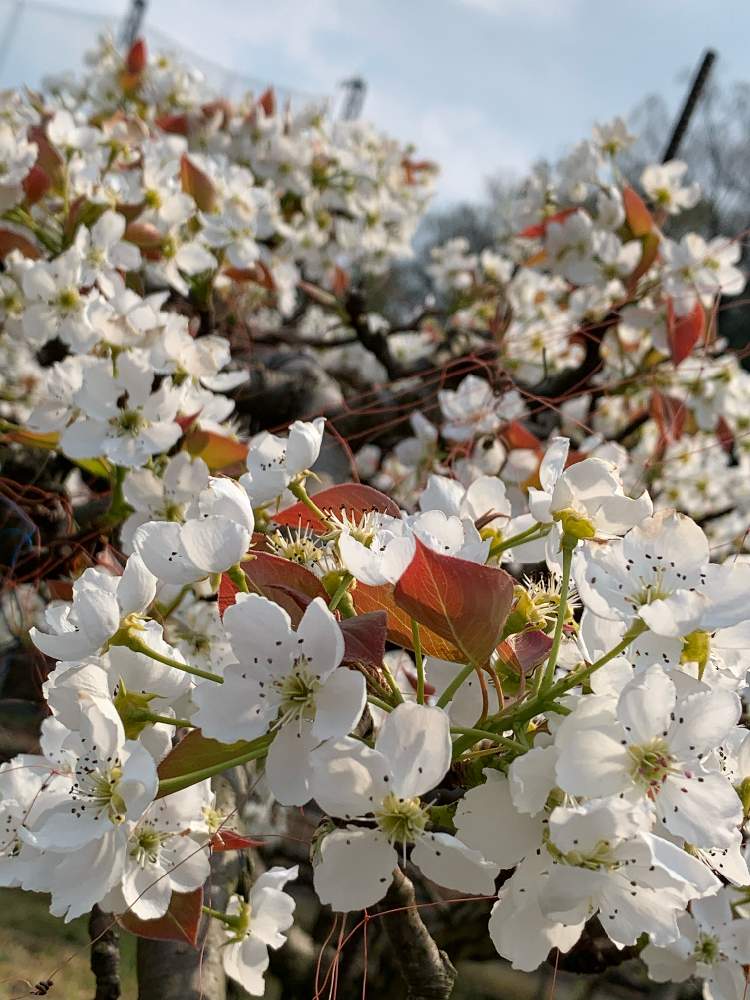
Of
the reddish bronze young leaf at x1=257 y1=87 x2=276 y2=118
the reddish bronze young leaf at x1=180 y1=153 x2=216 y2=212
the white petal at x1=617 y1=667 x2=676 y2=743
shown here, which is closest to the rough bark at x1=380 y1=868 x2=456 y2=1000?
the white petal at x1=617 y1=667 x2=676 y2=743

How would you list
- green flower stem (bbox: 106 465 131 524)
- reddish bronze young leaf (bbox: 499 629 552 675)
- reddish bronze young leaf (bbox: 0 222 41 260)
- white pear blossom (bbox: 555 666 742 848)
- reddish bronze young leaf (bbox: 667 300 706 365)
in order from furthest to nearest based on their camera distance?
reddish bronze young leaf (bbox: 667 300 706 365)
reddish bronze young leaf (bbox: 0 222 41 260)
green flower stem (bbox: 106 465 131 524)
reddish bronze young leaf (bbox: 499 629 552 675)
white pear blossom (bbox: 555 666 742 848)

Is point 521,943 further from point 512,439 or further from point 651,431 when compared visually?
point 651,431

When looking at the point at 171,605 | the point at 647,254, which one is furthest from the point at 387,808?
the point at 647,254

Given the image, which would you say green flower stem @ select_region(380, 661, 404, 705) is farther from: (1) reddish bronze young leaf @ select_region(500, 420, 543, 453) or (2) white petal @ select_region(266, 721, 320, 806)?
(1) reddish bronze young leaf @ select_region(500, 420, 543, 453)

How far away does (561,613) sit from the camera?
565mm

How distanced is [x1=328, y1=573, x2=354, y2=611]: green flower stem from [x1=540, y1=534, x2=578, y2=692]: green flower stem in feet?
0.41

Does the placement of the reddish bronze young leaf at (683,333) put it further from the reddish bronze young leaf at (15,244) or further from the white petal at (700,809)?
the white petal at (700,809)

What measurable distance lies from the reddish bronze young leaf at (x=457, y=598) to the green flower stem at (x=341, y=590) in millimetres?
36

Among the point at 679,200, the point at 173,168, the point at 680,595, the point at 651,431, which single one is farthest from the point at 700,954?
the point at 651,431

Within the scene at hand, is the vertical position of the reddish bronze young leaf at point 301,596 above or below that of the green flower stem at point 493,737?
above

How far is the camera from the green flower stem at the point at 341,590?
0.55 metres

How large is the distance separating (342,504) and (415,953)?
36cm

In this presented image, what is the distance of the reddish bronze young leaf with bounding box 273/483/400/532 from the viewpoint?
2.28 feet

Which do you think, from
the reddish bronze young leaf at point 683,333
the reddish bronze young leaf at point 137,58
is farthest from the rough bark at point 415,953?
the reddish bronze young leaf at point 137,58
